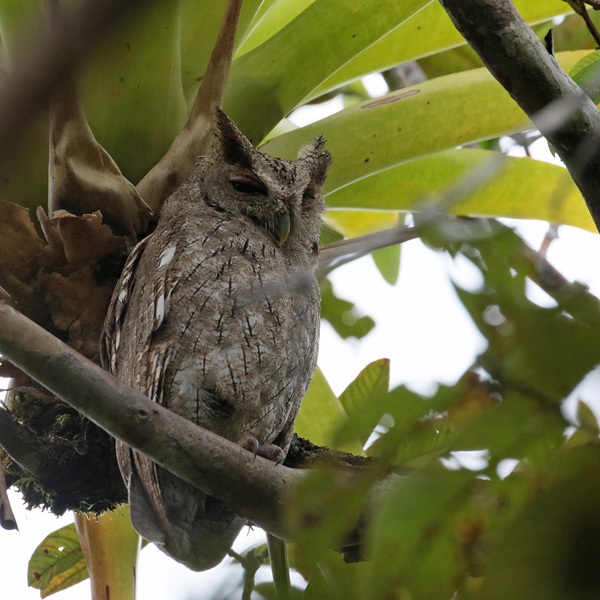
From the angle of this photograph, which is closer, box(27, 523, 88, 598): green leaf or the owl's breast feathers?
the owl's breast feathers

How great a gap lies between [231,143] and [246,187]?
0.22m

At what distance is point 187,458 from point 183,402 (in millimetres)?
761

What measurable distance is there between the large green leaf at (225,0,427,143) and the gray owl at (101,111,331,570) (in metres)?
0.14

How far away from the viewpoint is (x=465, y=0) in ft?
4.21

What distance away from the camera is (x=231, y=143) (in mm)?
2289

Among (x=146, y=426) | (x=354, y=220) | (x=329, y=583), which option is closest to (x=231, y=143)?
(x=354, y=220)

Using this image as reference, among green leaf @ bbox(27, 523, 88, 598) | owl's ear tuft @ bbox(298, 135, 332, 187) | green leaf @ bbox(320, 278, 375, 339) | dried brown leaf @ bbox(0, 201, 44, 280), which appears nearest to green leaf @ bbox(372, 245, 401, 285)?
green leaf @ bbox(320, 278, 375, 339)

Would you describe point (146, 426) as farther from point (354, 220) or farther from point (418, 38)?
point (354, 220)

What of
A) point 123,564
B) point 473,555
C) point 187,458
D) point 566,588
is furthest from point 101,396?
point 123,564

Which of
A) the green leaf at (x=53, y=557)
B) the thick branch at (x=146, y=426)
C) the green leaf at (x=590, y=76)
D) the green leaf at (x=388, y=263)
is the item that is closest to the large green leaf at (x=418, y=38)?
the green leaf at (x=388, y=263)

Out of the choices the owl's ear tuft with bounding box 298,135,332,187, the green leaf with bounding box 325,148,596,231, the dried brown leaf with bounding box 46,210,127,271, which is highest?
the owl's ear tuft with bounding box 298,135,332,187

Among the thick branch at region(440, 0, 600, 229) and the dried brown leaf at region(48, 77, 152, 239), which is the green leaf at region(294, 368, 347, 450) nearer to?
the dried brown leaf at region(48, 77, 152, 239)

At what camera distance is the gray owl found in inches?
76.6

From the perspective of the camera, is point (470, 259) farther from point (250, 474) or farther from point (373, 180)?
point (373, 180)
